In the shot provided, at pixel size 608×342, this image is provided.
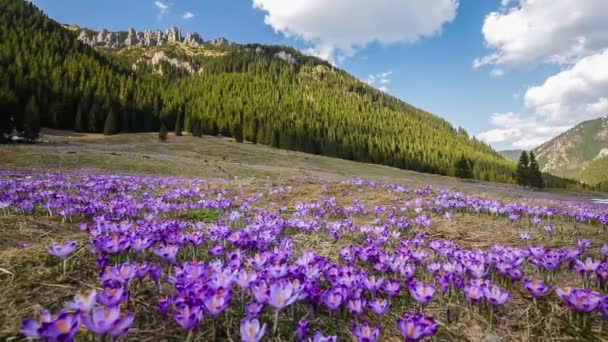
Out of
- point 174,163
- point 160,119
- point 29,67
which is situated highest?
point 29,67

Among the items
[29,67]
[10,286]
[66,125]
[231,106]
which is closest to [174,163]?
[10,286]

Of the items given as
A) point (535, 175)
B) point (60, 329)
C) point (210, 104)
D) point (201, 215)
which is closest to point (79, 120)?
point (210, 104)

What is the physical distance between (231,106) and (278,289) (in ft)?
409

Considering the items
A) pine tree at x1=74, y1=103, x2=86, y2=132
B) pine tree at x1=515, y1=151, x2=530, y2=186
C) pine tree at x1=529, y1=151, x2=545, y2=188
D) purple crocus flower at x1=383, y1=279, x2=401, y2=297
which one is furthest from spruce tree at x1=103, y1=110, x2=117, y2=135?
pine tree at x1=529, y1=151, x2=545, y2=188

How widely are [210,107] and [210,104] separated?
6.76 meters

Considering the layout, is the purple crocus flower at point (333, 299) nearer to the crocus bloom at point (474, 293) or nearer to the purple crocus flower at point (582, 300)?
the crocus bloom at point (474, 293)

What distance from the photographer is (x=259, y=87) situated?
162 m

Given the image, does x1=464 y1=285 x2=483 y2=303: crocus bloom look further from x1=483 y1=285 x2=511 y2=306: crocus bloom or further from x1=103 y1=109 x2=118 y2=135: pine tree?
x1=103 y1=109 x2=118 y2=135: pine tree

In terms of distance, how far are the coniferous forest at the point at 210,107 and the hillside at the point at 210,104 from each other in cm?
33

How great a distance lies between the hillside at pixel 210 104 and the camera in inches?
3027

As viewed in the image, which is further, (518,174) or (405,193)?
(518,174)

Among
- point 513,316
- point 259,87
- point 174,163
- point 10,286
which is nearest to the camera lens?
point 10,286

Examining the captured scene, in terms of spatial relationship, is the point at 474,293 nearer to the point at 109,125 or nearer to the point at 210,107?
the point at 109,125

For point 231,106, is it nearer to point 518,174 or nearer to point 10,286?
point 518,174
